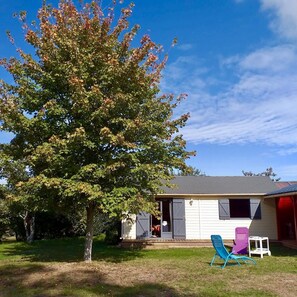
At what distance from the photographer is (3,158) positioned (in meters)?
10.9

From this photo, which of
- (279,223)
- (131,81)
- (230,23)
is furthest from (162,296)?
(279,223)

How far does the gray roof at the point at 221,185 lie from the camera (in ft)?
58.7

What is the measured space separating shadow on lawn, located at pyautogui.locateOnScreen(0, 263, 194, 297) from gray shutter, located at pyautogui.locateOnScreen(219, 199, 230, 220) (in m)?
9.71

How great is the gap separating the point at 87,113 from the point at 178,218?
29.9 ft

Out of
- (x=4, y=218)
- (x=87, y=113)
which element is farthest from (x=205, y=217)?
(x=4, y=218)

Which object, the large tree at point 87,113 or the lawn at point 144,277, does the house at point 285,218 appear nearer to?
the lawn at point 144,277

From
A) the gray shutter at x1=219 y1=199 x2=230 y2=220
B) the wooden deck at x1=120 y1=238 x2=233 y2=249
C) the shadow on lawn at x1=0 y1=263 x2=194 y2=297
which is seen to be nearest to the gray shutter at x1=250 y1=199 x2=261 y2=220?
the gray shutter at x1=219 y1=199 x2=230 y2=220

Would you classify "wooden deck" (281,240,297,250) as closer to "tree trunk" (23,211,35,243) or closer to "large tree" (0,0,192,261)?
"large tree" (0,0,192,261)

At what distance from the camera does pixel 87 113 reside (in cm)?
1060

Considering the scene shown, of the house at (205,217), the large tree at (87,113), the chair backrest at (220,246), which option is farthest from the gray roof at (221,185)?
the chair backrest at (220,246)

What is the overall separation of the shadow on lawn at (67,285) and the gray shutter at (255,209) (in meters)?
10.9

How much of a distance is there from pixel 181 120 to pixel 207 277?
6.00 m

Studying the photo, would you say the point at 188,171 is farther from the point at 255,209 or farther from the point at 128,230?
the point at 255,209

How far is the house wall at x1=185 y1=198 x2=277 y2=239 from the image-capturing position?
57.3ft
